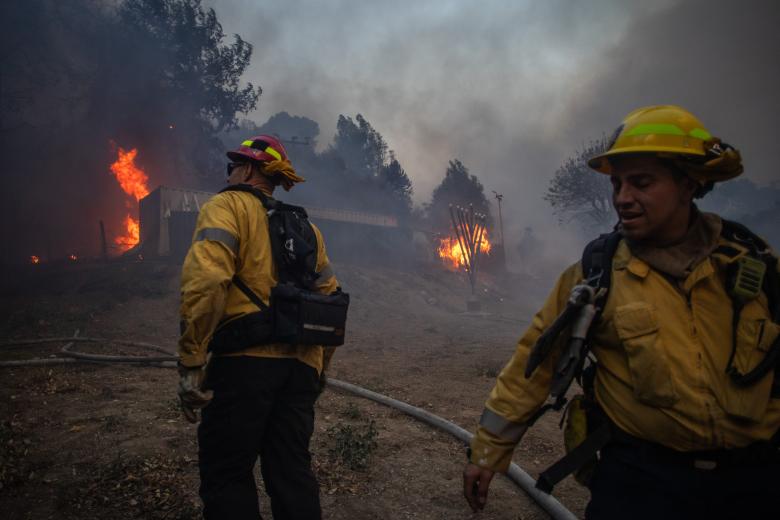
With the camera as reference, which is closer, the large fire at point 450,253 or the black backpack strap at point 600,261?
the black backpack strap at point 600,261

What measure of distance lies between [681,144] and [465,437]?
3.63 metres

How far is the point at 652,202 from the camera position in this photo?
5.57 feet

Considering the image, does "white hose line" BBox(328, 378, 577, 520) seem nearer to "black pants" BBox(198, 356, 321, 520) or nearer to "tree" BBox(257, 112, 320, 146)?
"black pants" BBox(198, 356, 321, 520)

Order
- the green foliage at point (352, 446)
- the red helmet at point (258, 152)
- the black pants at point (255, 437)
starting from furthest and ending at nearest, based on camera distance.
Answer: the green foliage at point (352, 446) < the red helmet at point (258, 152) < the black pants at point (255, 437)

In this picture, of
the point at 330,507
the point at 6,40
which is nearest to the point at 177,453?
the point at 330,507

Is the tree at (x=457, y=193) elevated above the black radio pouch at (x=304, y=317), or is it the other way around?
the tree at (x=457, y=193)

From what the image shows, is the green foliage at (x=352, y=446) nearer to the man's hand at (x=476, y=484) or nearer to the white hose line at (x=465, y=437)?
the white hose line at (x=465, y=437)

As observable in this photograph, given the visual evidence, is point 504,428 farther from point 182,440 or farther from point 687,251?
point 182,440

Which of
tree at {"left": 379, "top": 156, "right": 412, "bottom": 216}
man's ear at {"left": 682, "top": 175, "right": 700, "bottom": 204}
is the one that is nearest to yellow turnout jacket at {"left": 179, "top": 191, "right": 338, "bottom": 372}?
man's ear at {"left": 682, "top": 175, "right": 700, "bottom": 204}

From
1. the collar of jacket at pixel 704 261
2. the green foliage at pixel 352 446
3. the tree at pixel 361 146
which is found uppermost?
the tree at pixel 361 146

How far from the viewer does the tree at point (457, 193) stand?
4525 cm

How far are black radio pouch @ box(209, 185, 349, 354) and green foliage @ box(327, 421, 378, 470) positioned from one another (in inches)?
65.2

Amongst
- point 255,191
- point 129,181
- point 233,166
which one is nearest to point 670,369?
point 255,191

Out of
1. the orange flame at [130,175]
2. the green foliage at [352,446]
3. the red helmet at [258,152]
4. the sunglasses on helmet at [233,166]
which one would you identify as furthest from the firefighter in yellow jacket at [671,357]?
the orange flame at [130,175]
